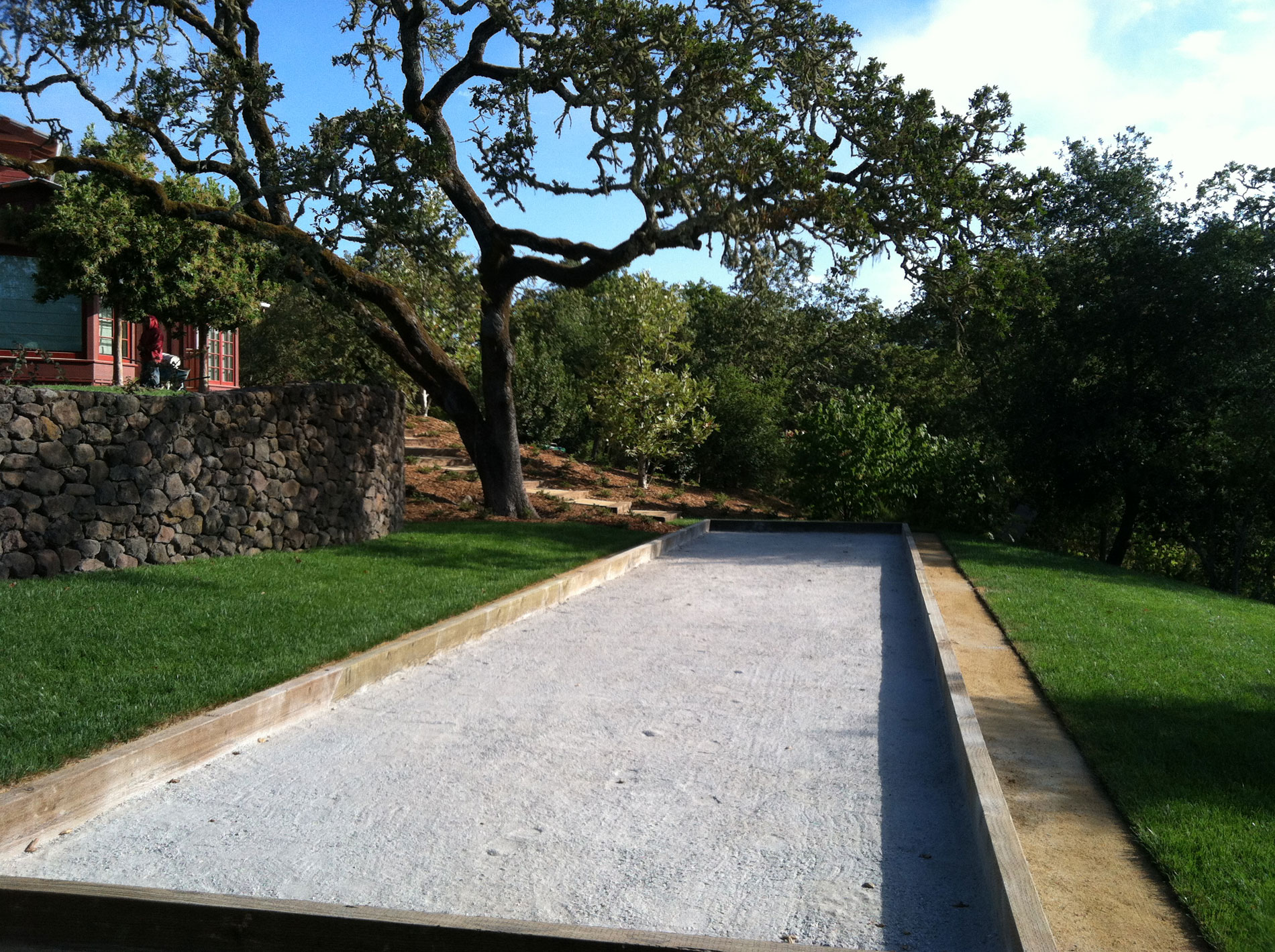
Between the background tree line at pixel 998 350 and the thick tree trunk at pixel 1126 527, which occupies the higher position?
the background tree line at pixel 998 350

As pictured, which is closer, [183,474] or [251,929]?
[251,929]

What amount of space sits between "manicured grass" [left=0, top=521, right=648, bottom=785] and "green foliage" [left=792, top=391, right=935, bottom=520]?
8.62 meters

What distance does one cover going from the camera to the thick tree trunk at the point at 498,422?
627 inches

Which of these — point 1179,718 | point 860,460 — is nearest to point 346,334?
point 860,460

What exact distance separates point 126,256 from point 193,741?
51.4ft

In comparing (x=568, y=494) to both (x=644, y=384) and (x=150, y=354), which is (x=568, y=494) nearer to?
(x=644, y=384)

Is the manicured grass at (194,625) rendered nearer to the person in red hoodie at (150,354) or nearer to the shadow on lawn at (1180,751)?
the shadow on lawn at (1180,751)

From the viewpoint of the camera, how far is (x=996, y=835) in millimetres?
3861

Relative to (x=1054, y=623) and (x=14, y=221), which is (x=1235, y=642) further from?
(x=14, y=221)

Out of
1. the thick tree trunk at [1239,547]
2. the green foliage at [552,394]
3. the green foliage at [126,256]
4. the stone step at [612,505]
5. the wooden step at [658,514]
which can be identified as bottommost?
the thick tree trunk at [1239,547]

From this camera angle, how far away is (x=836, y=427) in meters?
19.3

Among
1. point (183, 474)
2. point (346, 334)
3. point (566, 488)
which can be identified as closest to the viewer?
point (183, 474)

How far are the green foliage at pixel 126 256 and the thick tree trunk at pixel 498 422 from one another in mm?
3807

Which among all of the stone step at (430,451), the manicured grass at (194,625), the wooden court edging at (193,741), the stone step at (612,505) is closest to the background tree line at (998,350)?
the stone step at (430,451)
